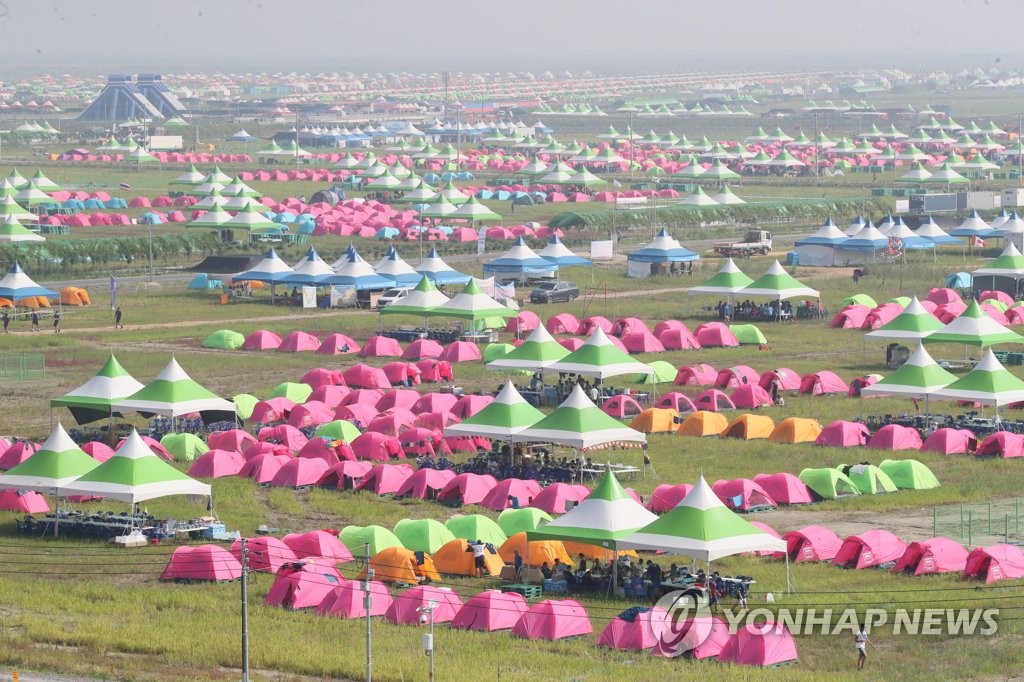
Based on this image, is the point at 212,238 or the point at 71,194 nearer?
the point at 212,238

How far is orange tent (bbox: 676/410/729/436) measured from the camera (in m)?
41.0

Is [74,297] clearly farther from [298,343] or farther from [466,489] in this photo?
[466,489]

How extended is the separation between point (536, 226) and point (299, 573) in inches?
2414

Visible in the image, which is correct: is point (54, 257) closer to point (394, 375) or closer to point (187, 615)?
point (394, 375)

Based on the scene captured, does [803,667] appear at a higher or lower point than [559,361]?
lower

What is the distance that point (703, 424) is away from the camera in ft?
135

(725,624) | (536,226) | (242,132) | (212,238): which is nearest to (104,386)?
(725,624)

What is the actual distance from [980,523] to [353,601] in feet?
38.2

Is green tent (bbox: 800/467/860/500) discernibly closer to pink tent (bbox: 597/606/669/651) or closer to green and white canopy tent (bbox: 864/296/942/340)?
pink tent (bbox: 597/606/669/651)

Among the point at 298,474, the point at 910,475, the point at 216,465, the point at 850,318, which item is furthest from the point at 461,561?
the point at 850,318

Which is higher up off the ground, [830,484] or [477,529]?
[830,484]

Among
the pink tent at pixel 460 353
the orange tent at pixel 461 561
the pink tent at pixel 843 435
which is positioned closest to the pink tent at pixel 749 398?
the pink tent at pixel 843 435

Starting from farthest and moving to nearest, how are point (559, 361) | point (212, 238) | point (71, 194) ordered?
point (71, 194)
point (212, 238)
point (559, 361)

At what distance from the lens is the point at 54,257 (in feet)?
237
